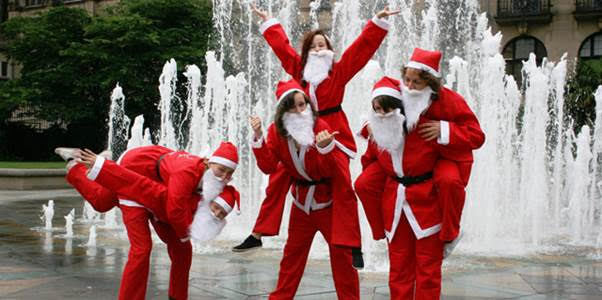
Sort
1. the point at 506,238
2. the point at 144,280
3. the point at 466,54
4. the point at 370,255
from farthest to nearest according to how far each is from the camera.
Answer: the point at 466,54 → the point at 506,238 → the point at 370,255 → the point at 144,280

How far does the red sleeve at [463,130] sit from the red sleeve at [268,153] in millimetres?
1056

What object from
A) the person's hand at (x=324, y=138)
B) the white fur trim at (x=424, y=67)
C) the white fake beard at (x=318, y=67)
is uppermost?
the white fake beard at (x=318, y=67)

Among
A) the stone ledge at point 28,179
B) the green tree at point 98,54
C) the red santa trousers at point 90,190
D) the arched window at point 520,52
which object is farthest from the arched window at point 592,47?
the red santa trousers at point 90,190

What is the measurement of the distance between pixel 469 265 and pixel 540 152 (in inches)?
205

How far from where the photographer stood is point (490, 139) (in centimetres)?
1138

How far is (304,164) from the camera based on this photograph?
13.9 feet

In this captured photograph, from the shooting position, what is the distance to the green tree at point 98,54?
27.2 metres

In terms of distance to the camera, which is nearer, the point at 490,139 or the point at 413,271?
the point at 413,271

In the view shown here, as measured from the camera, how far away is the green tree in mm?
27188

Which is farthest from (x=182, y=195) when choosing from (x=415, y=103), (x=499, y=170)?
(x=499, y=170)

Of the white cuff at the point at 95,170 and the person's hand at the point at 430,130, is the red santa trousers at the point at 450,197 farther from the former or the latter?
the white cuff at the point at 95,170

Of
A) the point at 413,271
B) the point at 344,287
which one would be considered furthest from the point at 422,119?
the point at 344,287

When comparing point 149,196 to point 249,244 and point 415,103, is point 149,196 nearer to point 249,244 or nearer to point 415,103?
point 249,244

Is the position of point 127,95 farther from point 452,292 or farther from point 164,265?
point 452,292
